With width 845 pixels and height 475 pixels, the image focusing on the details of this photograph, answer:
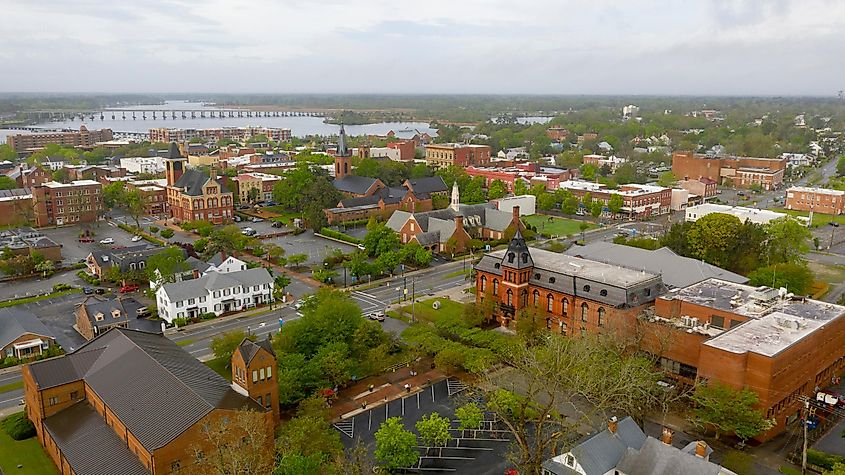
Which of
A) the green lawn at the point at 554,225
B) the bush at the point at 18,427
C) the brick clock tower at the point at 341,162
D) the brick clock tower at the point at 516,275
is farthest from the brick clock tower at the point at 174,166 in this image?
the bush at the point at 18,427

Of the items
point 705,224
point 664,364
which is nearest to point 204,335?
point 664,364

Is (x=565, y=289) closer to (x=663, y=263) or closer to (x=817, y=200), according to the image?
(x=663, y=263)

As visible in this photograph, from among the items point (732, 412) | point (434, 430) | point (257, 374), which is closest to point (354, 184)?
point (257, 374)

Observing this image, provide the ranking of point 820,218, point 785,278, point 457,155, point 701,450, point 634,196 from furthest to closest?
point 457,155
point 634,196
point 820,218
point 785,278
point 701,450

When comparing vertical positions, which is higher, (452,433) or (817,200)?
(817,200)

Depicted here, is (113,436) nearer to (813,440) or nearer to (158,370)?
(158,370)
